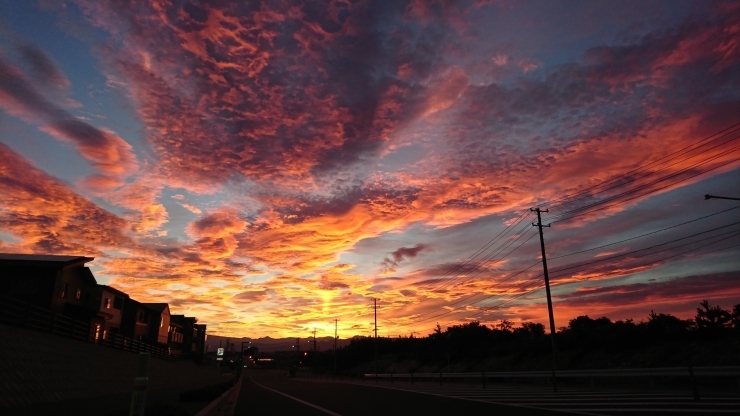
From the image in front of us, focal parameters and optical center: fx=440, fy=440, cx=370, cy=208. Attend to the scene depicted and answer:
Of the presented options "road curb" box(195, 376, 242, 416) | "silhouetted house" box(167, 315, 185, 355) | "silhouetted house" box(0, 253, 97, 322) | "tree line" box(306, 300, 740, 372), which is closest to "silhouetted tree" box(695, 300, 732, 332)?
"tree line" box(306, 300, 740, 372)

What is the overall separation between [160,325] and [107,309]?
2475cm

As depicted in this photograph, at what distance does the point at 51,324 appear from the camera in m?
21.0

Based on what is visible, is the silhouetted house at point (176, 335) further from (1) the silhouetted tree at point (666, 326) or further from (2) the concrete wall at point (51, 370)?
(1) the silhouetted tree at point (666, 326)

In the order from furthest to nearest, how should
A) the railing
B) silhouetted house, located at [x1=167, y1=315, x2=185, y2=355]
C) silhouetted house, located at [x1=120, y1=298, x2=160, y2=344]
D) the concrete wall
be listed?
silhouetted house, located at [x1=167, y1=315, x2=185, y2=355]
silhouetted house, located at [x1=120, y1=298, x2=160, y2=344]
the railing
the concrete wall

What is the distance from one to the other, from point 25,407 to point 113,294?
42.7m

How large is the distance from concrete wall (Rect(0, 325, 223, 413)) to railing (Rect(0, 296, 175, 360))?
171 cm

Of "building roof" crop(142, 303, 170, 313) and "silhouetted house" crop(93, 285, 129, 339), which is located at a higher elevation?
"building roof" crop(142, 303, 170, 313)

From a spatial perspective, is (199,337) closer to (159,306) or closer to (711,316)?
(159,306)

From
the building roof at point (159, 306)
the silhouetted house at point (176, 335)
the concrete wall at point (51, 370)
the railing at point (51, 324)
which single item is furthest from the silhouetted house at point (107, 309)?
the silhouetted house at point (176, 335)

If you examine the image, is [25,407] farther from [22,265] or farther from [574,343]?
[574,343]

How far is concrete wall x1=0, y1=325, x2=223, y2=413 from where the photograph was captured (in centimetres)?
1272

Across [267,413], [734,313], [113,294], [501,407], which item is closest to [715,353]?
[734,313]

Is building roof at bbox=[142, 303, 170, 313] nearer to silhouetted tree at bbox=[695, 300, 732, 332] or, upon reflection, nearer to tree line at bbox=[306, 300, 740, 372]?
tree line at bbox=[306, 300, 740, 372]

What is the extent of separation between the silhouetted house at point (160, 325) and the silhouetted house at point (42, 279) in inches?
1182
